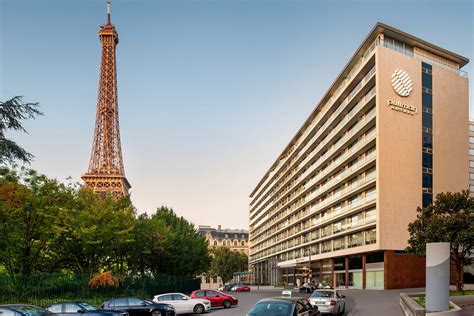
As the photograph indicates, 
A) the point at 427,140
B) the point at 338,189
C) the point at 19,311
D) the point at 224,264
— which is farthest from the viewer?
the point at 224,264

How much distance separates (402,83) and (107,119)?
66.7 m

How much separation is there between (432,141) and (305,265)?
37.4 meters

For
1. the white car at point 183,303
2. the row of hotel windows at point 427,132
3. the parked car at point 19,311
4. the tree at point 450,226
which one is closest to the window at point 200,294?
the white car at point 183,303

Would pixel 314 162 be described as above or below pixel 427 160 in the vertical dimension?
above

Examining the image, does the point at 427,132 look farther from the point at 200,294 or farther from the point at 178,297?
the point at 178,297

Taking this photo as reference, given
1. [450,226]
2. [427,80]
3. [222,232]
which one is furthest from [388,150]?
[222,232]

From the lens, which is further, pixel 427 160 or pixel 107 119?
pixel 107 119

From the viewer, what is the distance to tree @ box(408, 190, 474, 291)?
36.5m

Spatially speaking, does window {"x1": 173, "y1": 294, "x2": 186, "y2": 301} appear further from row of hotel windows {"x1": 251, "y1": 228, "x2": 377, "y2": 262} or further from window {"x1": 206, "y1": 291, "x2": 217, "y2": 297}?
row of hotel windows {"x1": 251, "y1": 228, "x2": 377, "y2": 262}

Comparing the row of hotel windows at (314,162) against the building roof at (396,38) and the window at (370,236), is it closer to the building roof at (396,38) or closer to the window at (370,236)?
the building roof at (396,38)

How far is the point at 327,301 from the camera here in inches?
944

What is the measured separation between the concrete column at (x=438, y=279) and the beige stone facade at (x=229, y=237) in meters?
151

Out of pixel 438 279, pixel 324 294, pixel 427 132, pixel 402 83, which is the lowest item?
pixel 324 294

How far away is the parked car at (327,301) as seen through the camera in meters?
23.8
